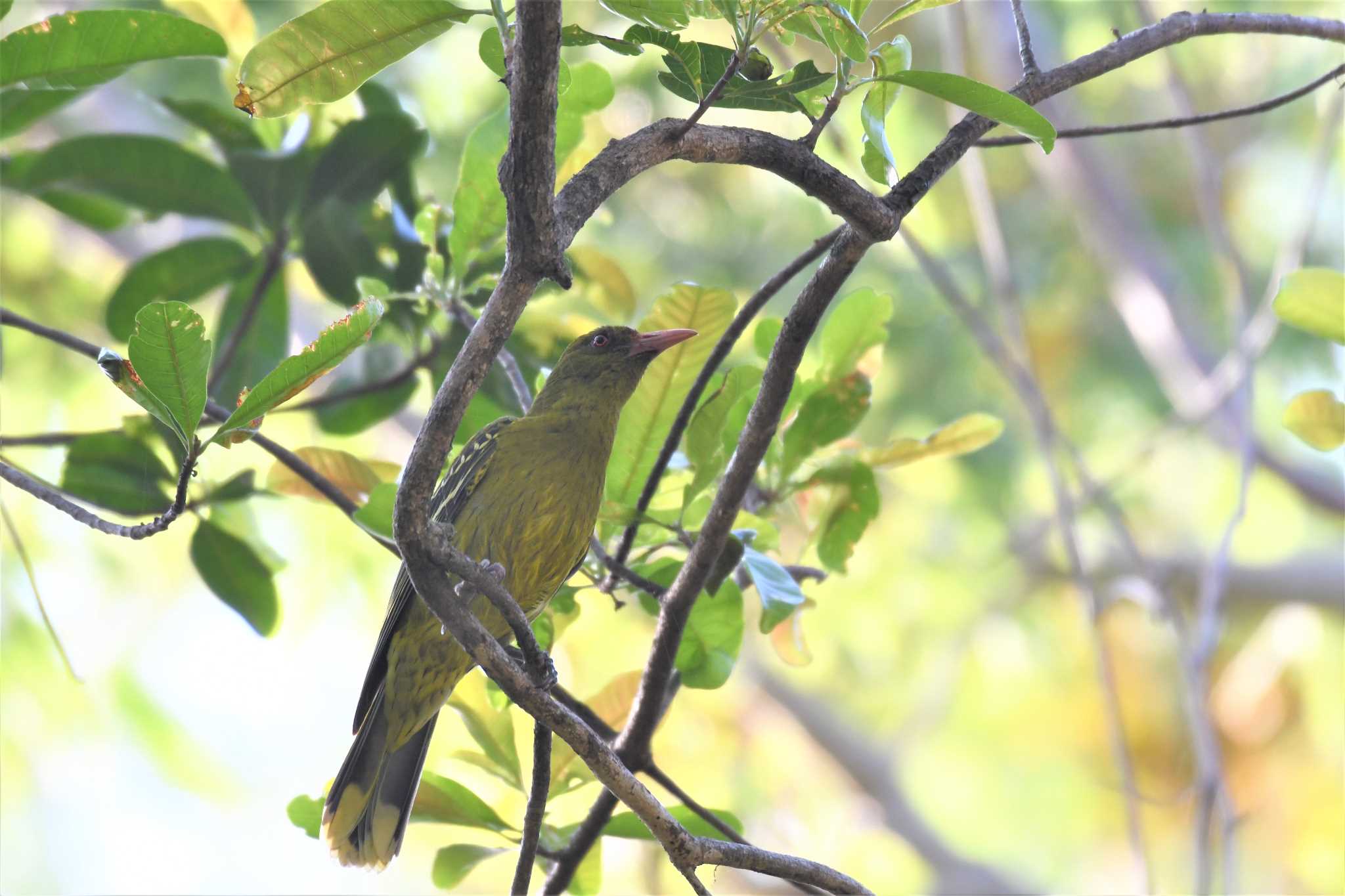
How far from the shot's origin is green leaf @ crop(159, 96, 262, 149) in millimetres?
3420

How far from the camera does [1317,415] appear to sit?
291 centimetres

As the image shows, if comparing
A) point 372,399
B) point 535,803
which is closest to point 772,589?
point 535,803

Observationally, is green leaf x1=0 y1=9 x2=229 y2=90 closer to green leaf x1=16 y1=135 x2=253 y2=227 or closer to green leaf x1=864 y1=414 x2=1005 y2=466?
green leaf x1=16 y1=135 x2=253 y2=227

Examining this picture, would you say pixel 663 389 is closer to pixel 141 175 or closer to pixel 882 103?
pixel 882 103

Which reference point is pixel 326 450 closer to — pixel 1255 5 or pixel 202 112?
pixel 202 112

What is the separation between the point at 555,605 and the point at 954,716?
26.4 feet

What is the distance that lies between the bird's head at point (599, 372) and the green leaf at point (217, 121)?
1.12 m

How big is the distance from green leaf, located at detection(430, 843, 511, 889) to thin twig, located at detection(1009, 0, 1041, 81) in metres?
1.99

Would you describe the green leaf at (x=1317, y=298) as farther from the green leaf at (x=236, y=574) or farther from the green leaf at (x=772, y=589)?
the green leaf at (x=236, y=574)

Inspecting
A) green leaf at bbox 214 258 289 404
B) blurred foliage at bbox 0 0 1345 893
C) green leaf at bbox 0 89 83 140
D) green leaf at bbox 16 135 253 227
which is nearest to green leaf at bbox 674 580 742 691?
blurred foliage at bbox 0 0 1345 893

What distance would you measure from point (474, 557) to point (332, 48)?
1.37m

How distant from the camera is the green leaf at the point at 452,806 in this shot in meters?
2.73

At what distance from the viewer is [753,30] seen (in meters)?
1.89

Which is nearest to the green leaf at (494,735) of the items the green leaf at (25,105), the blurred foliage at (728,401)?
the blurred foliage at (728,401)
